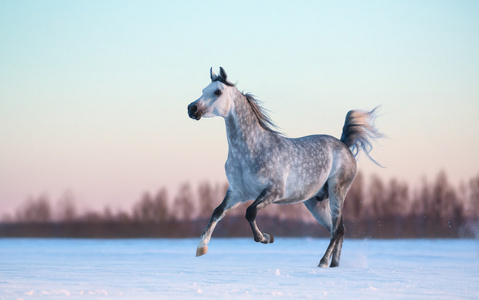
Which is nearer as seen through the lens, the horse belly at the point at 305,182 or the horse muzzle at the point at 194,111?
the horse muzzle at the point at 194,111

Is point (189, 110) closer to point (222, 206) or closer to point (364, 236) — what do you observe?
point (222, 206)

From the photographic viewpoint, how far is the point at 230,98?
24.1 feet

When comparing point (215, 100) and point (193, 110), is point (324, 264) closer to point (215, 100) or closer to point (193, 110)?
point (215, 100)

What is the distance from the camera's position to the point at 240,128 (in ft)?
24.4

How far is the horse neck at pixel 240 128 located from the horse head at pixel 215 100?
0.12 metres

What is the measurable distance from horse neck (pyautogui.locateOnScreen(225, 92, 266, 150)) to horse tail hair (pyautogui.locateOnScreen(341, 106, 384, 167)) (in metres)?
2.33

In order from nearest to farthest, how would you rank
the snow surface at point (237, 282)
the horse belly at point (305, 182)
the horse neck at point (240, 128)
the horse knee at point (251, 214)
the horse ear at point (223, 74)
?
the snow surface at point (237, 282), the horse knee at point (251, 214), the horse ear at point (223, 74), the horse neck at point (240, 128), the horse belly at point (305, 182)

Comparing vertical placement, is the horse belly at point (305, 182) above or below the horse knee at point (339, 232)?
above

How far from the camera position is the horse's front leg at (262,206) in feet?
22.9

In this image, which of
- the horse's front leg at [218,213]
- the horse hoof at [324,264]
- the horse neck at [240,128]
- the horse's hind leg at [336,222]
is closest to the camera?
the horse's front leg at [218,213]

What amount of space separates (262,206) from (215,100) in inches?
54.5

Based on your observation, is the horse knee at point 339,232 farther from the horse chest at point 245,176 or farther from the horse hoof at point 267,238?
the horse chest at point 245,176

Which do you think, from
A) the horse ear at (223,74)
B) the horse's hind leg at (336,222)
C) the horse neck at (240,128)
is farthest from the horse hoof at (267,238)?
the horse ear at (223,74)

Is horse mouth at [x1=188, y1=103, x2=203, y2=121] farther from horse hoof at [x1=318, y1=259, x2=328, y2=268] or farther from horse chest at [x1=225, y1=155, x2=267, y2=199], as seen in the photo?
horse hoof at [x1=318, y1=259, x2=328, y2=268]
